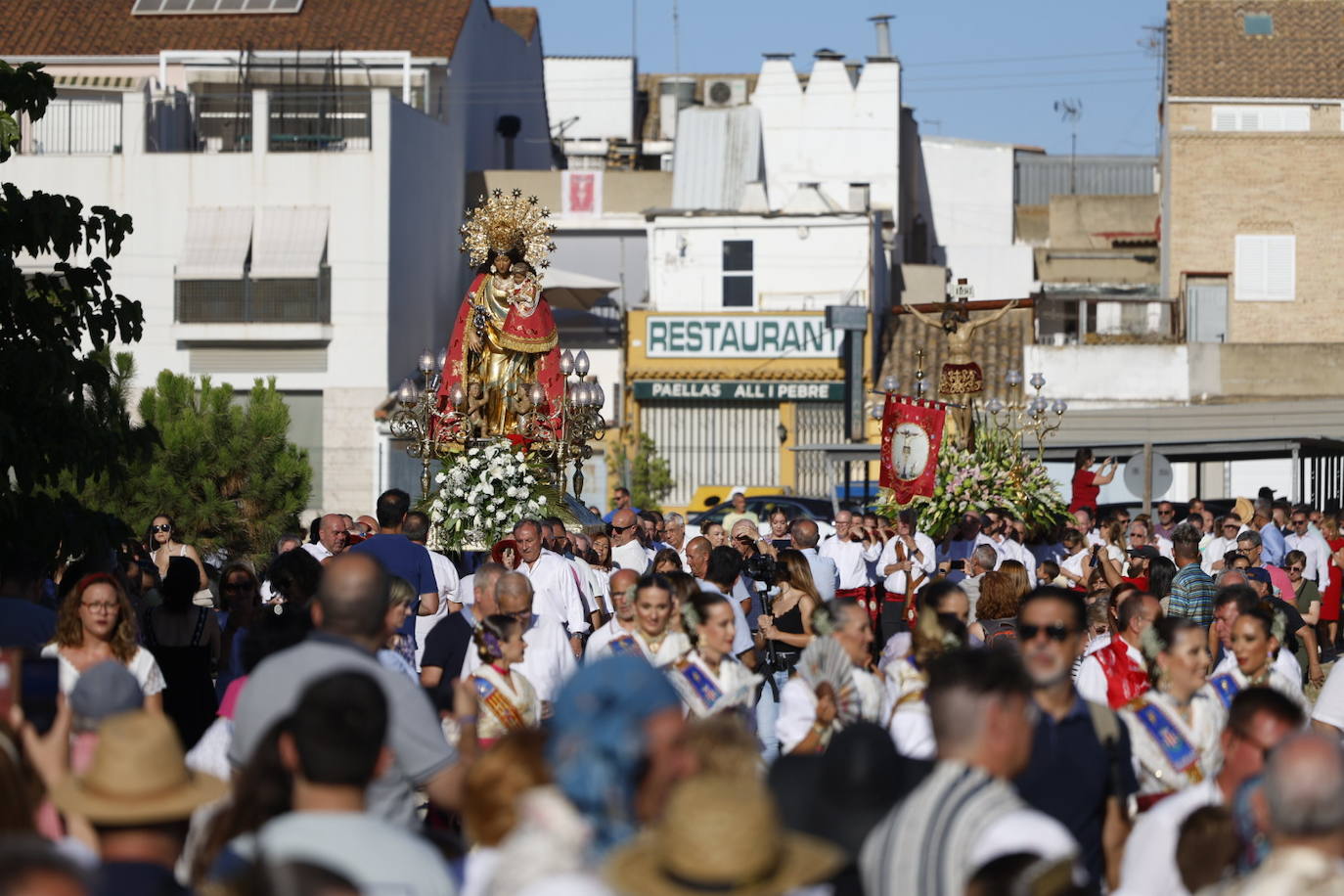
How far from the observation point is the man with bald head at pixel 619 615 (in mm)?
9406

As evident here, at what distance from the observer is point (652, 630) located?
9.15 m

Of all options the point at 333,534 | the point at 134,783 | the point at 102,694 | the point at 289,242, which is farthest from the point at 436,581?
the point at 289,242

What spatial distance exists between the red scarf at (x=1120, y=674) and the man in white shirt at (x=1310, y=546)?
491 inches

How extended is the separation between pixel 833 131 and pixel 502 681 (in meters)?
38.9

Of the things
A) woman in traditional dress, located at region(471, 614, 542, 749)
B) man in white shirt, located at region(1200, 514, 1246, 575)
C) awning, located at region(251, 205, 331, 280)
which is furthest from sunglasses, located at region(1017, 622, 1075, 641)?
awning, located at region(251, 205, 331, 280)

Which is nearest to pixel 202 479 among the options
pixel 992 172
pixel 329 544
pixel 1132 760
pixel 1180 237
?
pixel 329 544

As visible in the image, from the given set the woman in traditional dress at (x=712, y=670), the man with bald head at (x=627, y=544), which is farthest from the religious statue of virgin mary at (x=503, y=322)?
the woman in traditional dress at (x=712, y=670)

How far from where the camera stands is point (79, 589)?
8477 mm

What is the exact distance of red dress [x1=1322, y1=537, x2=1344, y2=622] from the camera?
68.6ft

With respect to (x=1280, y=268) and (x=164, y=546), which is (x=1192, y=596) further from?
(x=1280, y=268)

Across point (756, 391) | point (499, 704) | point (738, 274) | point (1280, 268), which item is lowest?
point (499, 704)

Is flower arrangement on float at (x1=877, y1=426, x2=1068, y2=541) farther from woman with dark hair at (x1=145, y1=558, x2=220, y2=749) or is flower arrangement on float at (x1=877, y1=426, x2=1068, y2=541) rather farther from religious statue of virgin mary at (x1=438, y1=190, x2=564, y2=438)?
woman with dark hair at (x1=145, y1=558, x2=220, y2=749)

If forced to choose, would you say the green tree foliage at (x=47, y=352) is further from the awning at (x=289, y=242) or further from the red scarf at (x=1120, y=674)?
the awning at (x=289, y=242)

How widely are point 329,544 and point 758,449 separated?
26.7 m
